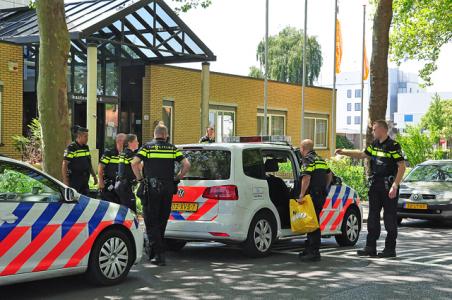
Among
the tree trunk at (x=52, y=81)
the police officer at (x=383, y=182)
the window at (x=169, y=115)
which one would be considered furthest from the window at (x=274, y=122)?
the police officer at (x=383, y=182)

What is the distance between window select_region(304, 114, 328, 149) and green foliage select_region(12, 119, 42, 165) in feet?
54.0

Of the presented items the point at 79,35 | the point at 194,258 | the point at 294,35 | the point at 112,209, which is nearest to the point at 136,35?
the point at 79,35

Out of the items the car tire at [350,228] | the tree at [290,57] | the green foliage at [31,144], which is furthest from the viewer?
the tree at [290,57]

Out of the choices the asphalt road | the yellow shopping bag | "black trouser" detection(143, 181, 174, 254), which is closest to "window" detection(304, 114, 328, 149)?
the asphalt road

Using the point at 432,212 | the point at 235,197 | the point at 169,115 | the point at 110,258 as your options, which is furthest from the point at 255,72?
the point at 110,258

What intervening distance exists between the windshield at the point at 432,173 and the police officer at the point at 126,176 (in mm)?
7234

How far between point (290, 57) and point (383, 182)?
51.1m

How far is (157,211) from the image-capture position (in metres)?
8.41

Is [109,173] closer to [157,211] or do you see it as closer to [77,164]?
[77,164]

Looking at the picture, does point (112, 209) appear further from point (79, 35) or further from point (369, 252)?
point (79, 35)

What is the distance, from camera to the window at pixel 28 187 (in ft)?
21.4

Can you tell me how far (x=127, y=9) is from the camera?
19.6 m

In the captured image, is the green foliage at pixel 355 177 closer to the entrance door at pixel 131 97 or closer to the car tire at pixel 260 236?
the entrance door at pixel 131 97

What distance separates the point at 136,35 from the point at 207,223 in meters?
13.1
